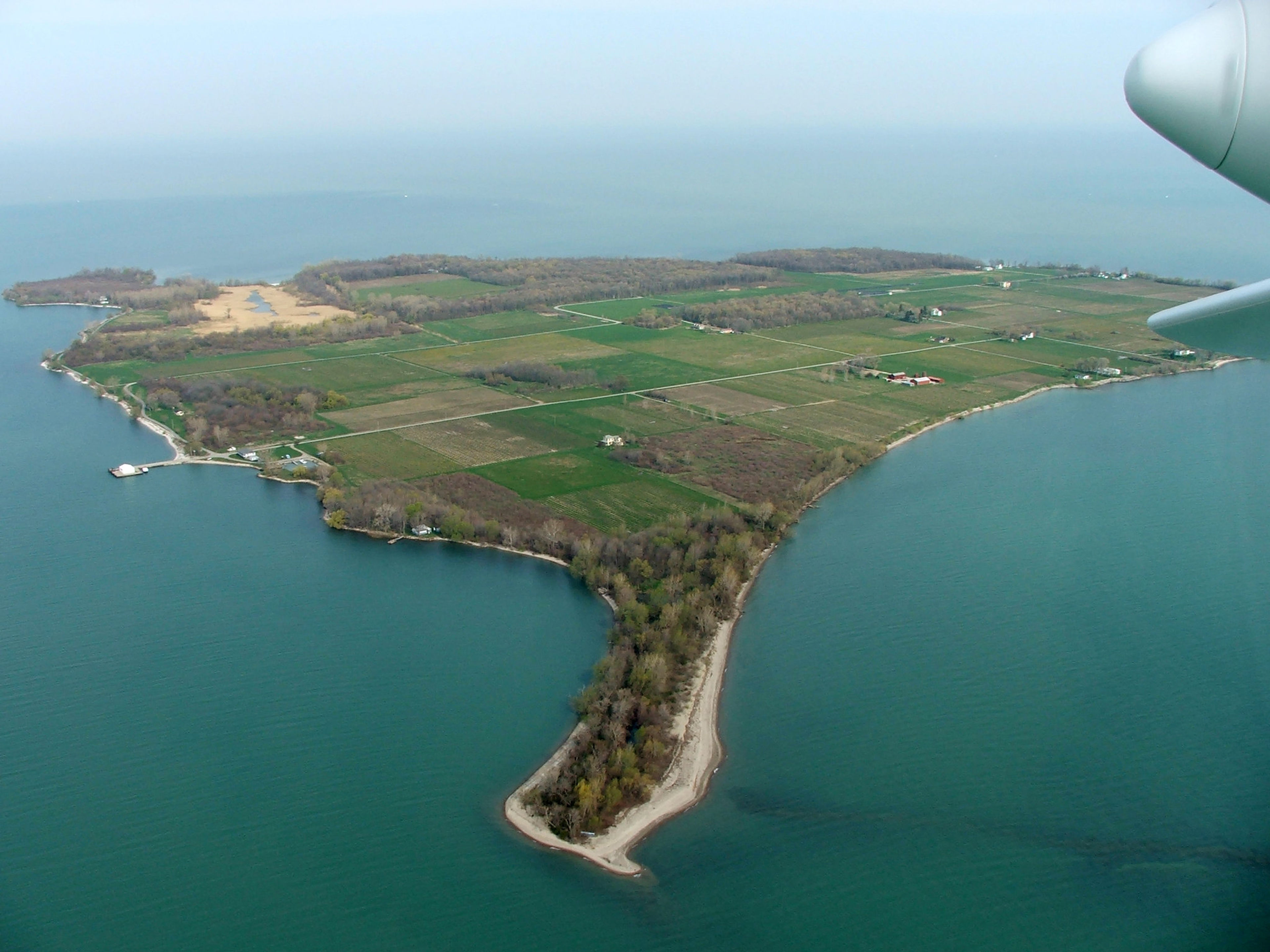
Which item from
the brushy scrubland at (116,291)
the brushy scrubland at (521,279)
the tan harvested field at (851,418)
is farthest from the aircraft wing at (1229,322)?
the brushy scrubland at (116,291)

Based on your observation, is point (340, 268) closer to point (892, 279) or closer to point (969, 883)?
point (892, 279)

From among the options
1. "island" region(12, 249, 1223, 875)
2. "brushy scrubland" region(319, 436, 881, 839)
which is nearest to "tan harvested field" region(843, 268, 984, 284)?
"island" region(12, 249, 1223, 875)

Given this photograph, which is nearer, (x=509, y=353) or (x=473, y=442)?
(x=473, y=442)

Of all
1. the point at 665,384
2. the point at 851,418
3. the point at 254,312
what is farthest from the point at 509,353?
the point at 254,312

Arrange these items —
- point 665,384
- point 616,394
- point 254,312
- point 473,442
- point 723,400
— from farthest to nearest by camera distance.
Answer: point 254,312, point 665,384, point 616,394, point 723,400, point 473,442

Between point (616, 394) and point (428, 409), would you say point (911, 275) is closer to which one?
point (616, 394)

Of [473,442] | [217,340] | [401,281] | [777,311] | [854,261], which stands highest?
[854,261]
